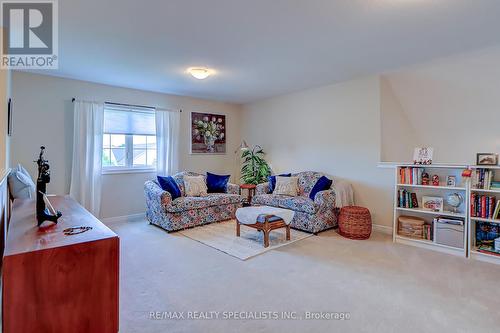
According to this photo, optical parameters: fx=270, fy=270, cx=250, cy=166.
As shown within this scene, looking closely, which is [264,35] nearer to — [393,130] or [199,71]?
[199,71]

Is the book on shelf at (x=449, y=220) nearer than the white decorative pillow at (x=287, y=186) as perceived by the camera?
Yes

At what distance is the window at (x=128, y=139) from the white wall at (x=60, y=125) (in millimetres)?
170

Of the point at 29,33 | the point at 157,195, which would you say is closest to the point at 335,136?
the point at 157,195

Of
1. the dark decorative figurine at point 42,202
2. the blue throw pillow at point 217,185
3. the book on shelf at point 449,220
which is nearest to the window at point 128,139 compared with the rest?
the blue throw pillow at point 217,185

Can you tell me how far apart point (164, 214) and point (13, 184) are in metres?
1.88

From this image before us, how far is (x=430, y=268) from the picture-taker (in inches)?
113

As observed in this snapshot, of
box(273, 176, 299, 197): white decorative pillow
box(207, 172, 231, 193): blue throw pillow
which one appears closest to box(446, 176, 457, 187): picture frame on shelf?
box(273, 176, 299, 197): white decorative pillow

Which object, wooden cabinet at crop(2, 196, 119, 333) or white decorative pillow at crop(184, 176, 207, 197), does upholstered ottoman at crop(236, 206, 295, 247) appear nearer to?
white decorative pillow at crop(184, 176, 207, 197)

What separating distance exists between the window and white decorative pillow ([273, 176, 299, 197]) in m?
2.45

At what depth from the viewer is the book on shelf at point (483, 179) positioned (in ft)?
10.2

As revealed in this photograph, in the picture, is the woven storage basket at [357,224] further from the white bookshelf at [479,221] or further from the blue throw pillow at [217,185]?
the blue throw pillow at [217,185]

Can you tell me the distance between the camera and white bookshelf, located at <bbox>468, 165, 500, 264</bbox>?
3027 mm

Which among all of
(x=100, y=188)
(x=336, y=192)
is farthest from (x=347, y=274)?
(x=100, y=188)

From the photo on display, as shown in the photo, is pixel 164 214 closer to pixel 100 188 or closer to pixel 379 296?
pixel 100 188
